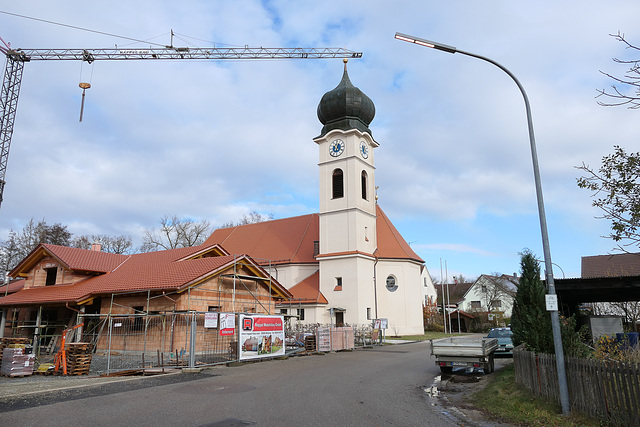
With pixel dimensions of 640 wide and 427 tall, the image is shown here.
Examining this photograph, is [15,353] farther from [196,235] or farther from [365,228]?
[196,235]

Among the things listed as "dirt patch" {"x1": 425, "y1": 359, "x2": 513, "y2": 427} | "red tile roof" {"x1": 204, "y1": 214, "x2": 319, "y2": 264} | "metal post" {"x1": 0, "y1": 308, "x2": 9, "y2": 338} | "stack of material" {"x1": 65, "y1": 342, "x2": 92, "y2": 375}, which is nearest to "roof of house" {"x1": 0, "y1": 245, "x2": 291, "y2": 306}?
"metal post" {"x1": 0, "y1": 308, "x2": 9, "y2": 338}

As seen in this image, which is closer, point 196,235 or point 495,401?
point 495,401

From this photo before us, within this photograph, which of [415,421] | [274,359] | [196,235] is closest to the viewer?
[415,421]

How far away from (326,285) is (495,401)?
93.6ft

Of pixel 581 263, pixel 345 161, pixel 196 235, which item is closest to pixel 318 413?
pixel 345 161

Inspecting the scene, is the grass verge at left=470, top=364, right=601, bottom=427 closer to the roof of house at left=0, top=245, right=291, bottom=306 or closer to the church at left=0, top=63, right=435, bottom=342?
the roof of house at left=0, top=245, right=291, bottom=306

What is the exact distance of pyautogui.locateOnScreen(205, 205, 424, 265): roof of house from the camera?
41844mm

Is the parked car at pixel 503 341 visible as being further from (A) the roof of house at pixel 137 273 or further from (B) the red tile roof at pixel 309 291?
(B) the red tile roof at pixel 309 291

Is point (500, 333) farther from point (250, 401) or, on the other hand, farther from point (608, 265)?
point (608, 265)

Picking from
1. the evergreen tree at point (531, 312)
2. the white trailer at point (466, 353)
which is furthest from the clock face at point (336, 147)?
the evergreen tree at point (531, 312)

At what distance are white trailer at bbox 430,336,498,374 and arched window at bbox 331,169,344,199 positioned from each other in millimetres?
24762

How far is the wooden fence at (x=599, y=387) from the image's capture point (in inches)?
293

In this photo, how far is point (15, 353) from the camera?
52.4 feet

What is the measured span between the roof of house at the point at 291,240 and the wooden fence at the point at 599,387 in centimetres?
3020
